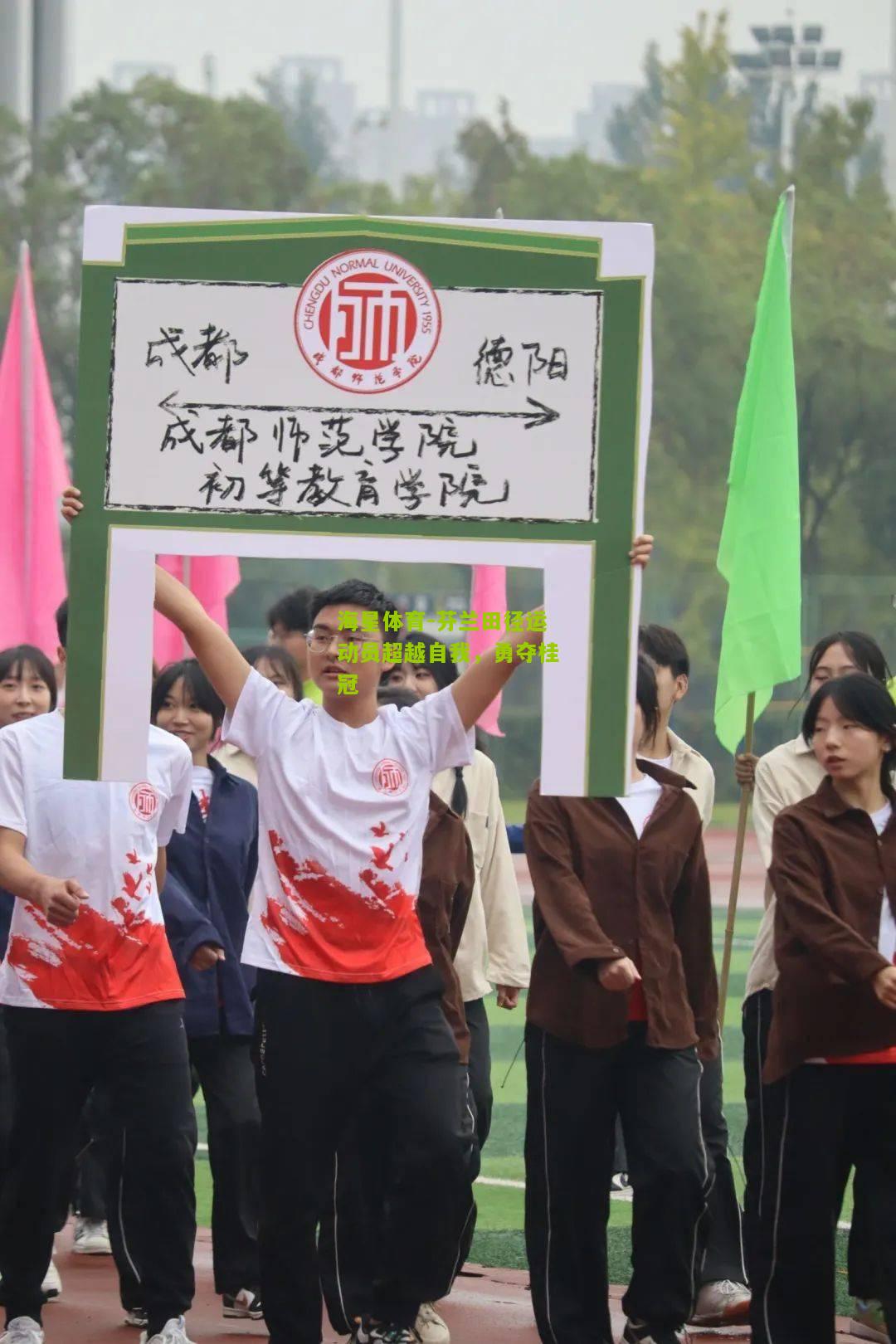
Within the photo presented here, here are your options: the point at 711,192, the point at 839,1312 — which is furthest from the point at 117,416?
the point at 711,192

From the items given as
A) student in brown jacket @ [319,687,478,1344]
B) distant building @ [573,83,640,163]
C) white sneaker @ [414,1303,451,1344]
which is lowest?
white sneaker @ [414,1303,451,1344]

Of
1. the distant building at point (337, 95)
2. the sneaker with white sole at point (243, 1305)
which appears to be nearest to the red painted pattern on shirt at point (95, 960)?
the sneaker with white sole at point (243, 1305)

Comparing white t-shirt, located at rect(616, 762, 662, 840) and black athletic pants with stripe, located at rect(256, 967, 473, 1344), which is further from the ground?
white t-shirt, located at rect(616, 762, 662, 840)

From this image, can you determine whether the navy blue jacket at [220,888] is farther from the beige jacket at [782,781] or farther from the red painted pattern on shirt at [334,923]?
the beige jacket at [782,781]

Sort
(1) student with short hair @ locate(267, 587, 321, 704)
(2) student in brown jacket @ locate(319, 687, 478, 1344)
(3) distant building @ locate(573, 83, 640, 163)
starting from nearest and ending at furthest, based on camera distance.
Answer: (2) student in brown jacket @ locate(319, 687, 478, 1344) → (1) student with short hair @ locate(267, 587, 321, 704) → (3) distant building @ locate(573, 83, 640, 163)

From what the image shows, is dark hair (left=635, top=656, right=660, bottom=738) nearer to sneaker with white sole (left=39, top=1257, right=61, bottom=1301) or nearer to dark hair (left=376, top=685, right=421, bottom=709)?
dark hair (left=376, top=685, right=421, bottom=709)

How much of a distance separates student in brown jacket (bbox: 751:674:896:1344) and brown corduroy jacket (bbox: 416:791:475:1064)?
0.98 meters

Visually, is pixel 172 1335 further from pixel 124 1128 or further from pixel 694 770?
pixel 694 770

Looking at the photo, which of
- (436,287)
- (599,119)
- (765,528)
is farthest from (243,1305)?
(599,119)

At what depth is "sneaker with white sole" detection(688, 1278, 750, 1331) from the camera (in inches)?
228

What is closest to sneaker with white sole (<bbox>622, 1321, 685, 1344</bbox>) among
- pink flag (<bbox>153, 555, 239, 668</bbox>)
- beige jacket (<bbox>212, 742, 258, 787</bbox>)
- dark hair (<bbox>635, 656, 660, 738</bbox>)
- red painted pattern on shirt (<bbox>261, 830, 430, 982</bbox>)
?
red painted pattern on shirt (<bbox>261, 830, 430, 982</bbox>)

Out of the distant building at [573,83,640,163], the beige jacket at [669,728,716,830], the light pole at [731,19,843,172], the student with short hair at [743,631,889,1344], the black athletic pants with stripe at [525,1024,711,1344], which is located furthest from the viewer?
the distant building at [573,83,640,163]

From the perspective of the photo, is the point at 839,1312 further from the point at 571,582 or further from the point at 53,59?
the point at 53,59

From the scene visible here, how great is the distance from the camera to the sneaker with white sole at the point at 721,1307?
580 centimetres
